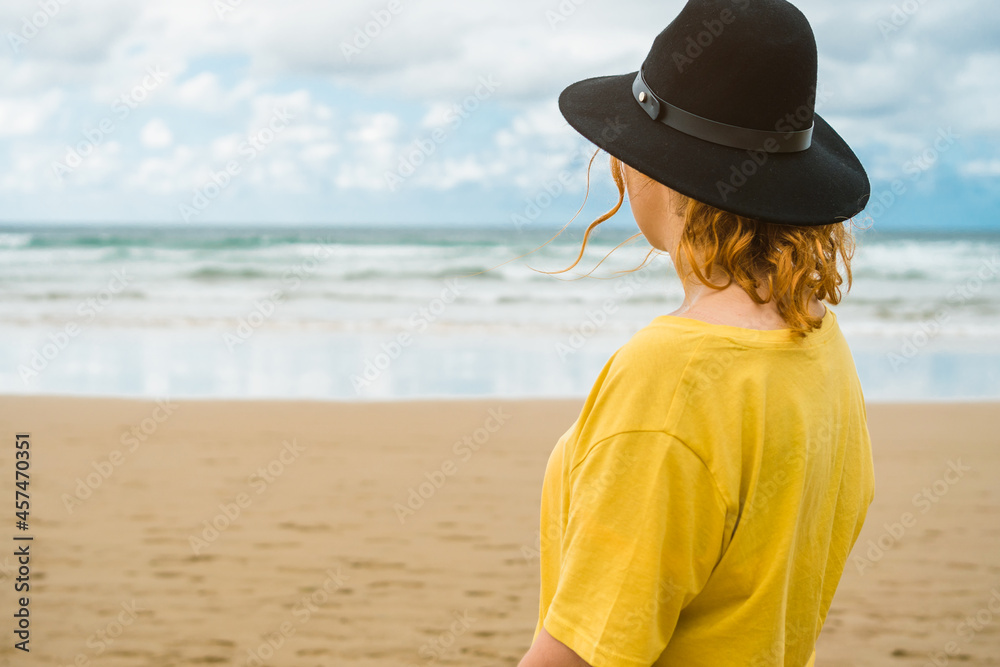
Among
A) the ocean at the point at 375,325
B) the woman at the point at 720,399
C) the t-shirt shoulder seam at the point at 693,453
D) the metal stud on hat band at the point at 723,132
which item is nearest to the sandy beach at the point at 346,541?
the ocean at the point at 375,325

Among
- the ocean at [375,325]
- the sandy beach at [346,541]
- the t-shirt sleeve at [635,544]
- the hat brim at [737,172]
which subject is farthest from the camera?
the ocean at [375,325]

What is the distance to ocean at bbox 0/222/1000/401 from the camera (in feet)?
28.2

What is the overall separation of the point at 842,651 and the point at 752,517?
3277 mm

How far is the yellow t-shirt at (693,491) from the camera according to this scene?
0.80 m

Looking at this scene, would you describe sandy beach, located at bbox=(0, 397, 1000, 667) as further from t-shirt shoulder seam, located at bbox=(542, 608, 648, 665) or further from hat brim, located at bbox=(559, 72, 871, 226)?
hat brim, located at bbox=(559, 72, 871, 226)

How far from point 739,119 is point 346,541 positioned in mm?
4077

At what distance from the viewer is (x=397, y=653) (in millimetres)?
3492

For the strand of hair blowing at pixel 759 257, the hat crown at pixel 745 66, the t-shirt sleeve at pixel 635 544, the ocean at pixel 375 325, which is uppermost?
the hat crown at pixel 745 66

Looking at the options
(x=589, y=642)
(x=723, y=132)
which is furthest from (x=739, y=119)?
(x=589, y=642)

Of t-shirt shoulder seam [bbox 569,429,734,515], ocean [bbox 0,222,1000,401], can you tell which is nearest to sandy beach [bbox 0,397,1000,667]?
ocean [bbox 0,222,1000,401]

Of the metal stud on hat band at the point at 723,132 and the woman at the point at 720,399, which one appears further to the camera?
the metal stud on hat band at the point at 723,132

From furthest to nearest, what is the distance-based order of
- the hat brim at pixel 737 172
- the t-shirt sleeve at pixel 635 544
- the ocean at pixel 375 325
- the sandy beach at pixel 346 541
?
the ocean at pixel 375 325
the sandy beach at pixel 346 541
the hat brim at pixel 737 172
the t-shirt sleeve at pixel 635 544

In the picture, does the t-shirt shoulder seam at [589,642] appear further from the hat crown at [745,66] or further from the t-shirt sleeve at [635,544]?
the hat crown at [745,66]

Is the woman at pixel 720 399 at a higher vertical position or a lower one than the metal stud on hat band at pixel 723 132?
lower
